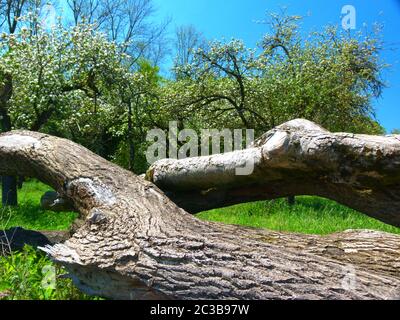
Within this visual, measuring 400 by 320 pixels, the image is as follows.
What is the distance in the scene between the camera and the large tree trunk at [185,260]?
312 cm

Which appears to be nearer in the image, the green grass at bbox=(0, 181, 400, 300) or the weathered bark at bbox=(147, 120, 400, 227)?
the weathered bark at bbox=(147, 120, 400, 227)

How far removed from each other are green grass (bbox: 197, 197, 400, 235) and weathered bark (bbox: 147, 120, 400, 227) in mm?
2920

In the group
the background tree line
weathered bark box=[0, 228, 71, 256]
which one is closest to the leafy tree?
the background tree line

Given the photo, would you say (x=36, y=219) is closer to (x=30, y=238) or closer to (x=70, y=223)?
(x=70, y=223)

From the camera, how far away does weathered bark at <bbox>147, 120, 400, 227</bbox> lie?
3.89 metres

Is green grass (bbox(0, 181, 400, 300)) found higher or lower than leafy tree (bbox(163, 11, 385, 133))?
lower

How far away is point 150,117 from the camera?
15.7m

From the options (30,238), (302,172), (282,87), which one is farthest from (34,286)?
(282,87)

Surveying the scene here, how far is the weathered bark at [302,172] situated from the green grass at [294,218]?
2.92m

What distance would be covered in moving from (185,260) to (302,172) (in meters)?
1.78

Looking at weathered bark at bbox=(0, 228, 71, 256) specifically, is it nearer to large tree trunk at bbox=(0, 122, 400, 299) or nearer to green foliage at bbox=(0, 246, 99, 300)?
green foliage at bbox=(0, 246, 99, 300)

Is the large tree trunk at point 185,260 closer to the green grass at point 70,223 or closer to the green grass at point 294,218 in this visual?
the green grass at point 70,223

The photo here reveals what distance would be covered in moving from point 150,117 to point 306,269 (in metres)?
12.9

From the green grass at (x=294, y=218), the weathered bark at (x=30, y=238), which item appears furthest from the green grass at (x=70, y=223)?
the weathered bark at (x=30, y=238)
